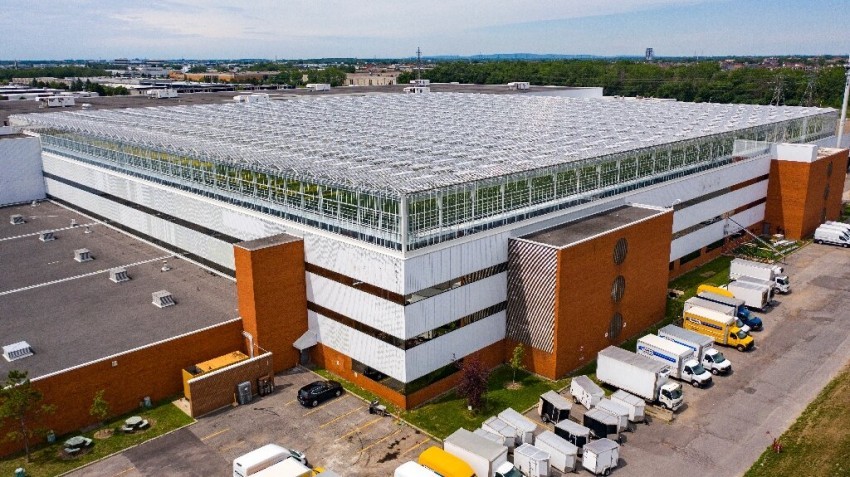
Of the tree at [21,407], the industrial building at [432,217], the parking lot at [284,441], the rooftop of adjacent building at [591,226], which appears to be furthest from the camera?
the rooftop of adjacent building at [591,226]

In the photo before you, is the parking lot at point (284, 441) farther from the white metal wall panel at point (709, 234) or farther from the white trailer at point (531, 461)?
the white metal wall panel at point (709, 234)

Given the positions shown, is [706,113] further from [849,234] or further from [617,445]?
[617,445]

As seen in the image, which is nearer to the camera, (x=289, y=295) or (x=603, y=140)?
(x=289, y=295)

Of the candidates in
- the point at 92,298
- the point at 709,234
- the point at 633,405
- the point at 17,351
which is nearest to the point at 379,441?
the point at 633,405

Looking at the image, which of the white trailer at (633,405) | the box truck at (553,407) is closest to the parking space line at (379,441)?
the box truck at (553,407)

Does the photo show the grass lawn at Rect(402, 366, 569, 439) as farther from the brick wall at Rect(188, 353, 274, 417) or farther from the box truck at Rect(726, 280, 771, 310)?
the box truck at Rect(726, 280, 771, 310)

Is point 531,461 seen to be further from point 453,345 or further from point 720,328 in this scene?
point 720,328

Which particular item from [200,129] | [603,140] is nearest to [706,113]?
[603,140]

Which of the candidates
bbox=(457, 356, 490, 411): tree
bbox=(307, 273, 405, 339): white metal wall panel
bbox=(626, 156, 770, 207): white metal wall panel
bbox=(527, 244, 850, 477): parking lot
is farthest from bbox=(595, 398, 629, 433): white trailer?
bbox=(626, 156, 770, 207): white metal wall panel
